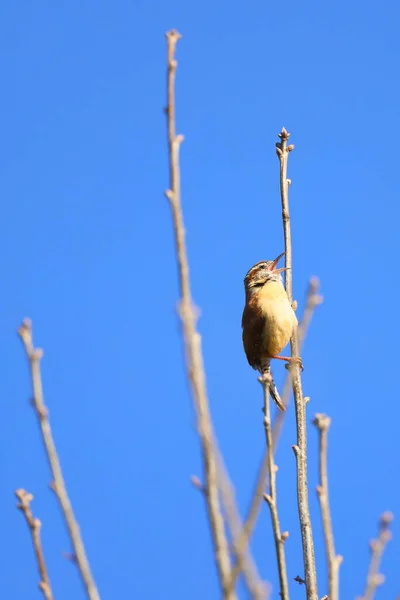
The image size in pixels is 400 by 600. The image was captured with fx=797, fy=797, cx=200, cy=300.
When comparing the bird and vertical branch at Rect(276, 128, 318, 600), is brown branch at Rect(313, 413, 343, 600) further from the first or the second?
the bird

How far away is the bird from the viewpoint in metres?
8.29

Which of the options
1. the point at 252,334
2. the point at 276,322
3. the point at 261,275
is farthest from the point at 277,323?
the point at 261,275

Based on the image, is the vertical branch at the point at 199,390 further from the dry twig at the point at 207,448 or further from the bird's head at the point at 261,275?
the bird's head at the point at 261,275

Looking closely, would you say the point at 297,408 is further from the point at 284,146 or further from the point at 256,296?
the point at 256,296

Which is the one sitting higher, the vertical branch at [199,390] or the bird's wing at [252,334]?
the bird's wing at [252,334]

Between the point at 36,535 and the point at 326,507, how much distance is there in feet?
2.95

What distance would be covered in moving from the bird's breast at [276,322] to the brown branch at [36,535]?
Answer: 19.0 ft

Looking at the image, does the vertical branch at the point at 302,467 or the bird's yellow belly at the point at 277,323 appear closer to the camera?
the vertical branch at the point at 302,467

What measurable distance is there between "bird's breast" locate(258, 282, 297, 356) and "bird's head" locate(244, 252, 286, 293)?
0.64 metres

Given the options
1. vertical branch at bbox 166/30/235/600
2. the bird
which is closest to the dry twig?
vertical branch at bbox 166/30/235/600

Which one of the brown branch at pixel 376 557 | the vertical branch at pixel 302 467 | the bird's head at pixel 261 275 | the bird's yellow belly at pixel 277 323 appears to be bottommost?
the brown branch at pixel 376 557

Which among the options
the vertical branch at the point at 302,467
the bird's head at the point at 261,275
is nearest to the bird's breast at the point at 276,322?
the bird's head at the point at 261,275

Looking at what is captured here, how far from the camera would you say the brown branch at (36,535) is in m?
2.41

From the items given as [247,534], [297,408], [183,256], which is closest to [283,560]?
[247,534]
